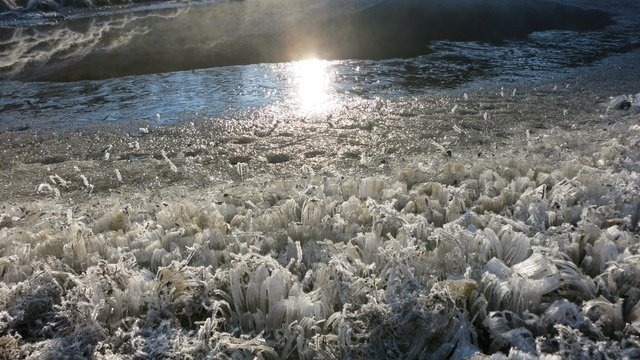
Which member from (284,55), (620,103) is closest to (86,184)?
(284,55)

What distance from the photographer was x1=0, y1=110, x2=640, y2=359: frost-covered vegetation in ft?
7.89

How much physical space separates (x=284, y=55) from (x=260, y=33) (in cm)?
282

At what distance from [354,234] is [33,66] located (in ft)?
28.8

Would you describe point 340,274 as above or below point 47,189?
above

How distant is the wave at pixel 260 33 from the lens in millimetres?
9492

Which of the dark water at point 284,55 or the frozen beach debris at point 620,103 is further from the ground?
the dark water at point 284,55

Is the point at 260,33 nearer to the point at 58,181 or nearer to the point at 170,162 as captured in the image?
the point at 170,162

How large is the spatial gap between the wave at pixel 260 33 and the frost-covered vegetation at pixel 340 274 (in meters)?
6.07

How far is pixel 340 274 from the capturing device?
8.88ft

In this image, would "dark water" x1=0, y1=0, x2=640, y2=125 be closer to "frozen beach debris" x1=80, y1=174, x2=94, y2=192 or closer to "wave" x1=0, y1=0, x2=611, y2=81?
"wave" x1=0, y1=0, x2=611, y2=81

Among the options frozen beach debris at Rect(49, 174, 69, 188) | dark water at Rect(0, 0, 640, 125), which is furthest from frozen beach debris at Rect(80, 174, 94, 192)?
dark water at Rect(0, 0, 640, 125)

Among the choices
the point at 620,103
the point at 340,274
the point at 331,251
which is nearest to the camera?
the point at 340,274

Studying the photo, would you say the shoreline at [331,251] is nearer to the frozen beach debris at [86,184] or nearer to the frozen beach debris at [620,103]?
the frozen beach debris at [86,184]

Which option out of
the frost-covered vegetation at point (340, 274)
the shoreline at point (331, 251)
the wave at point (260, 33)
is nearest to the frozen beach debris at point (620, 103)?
the shoreline at point (331, 251)
